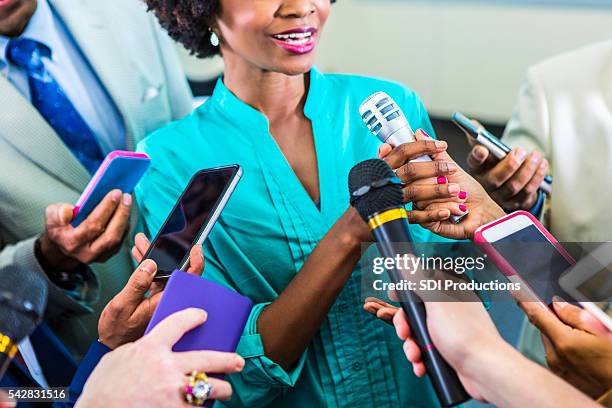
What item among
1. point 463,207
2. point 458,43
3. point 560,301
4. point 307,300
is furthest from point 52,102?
point 458,43

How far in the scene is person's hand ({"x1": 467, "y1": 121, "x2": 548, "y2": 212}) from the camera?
75cm

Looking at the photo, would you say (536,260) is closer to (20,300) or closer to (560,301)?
(560,301)

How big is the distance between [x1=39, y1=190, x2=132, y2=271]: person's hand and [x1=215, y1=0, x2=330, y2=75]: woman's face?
0.77 ft

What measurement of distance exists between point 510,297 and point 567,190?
0.75ft

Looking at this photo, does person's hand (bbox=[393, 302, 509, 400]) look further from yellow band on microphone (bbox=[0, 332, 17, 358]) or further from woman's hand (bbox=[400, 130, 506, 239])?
yellow band on microphone (bbox=[0, 332, 17, 358])

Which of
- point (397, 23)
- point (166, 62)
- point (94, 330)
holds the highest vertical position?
point (166, 62)

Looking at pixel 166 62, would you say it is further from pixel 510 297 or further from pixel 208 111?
pixel 510 297

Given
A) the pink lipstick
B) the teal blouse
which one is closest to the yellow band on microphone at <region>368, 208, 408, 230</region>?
the teal blouse

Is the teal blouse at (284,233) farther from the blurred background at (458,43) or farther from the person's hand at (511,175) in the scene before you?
the blurred background at (458,43)

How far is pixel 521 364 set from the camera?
0.50 m

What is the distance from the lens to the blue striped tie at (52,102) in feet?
2.98

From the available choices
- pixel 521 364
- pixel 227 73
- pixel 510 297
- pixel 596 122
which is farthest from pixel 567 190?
pixel 227 73

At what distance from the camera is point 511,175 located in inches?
29.4

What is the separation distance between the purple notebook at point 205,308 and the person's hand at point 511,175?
0.35 meters
